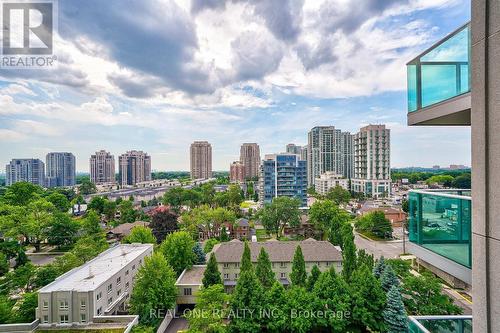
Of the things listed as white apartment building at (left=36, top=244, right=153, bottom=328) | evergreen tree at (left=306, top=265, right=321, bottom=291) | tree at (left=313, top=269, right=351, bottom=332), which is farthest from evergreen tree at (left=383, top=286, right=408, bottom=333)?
white apartment building at (left=36, top=244, right=153, bottom=328)

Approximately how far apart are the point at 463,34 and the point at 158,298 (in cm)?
1279

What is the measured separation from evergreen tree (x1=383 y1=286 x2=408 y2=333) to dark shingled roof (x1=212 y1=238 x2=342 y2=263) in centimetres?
477

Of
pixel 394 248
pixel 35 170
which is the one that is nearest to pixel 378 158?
pixel 394 248

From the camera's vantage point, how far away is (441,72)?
8.55 feet

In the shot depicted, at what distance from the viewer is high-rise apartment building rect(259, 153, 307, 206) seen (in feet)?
114

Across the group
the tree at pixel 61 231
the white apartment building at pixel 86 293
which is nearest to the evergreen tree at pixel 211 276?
the white apartment building at pixel 86 293

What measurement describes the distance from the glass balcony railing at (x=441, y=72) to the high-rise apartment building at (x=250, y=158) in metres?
77.1

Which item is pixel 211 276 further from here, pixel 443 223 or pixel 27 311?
pixel 443 223

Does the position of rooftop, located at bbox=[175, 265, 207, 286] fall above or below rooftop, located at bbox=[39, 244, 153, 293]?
below

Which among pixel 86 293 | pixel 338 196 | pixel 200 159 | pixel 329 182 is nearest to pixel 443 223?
pixel 86 293

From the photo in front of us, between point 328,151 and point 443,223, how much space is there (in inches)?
2293

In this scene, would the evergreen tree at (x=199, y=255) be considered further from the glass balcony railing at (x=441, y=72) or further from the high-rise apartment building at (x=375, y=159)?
the high-rise apartment building at (x=375, y=159)

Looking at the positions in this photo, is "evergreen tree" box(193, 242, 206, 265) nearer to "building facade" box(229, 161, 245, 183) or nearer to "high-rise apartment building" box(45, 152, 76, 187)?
"building facade" box(229, 161, 245, 183)

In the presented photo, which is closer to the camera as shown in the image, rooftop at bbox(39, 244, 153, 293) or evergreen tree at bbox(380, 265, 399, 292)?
rooftop at bbox(39, 244, 153, 293)
